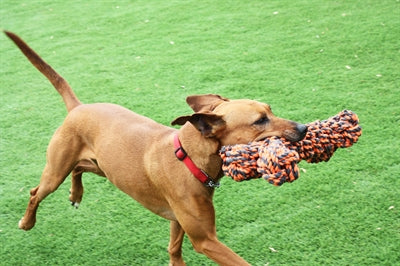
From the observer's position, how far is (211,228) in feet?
11.1

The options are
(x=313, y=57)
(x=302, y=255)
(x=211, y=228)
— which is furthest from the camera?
(x=313, y=57)

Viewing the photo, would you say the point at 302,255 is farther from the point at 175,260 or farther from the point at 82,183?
the point at 82,183

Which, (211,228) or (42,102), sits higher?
(211,228)

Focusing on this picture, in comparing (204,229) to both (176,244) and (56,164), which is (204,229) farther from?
(56,164)

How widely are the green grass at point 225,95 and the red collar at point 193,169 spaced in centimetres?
94

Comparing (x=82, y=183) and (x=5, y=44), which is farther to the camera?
(x=5, y=44)

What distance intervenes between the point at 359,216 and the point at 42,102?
435cm

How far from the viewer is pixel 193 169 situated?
3.38 m

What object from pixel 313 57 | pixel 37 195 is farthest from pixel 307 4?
pixel 37 195

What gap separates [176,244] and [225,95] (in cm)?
279

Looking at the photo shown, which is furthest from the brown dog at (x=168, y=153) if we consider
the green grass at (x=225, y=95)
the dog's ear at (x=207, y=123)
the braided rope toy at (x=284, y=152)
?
the green grass at (x=225, y=95)

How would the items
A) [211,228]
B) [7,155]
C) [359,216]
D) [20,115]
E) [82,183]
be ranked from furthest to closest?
1. [20,115]
2. [7,155]
3. [82,183]
4. [359,216]
5. [211,228]

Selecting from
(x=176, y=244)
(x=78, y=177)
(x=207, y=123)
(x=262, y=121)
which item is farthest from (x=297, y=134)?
(x=78, y=177)

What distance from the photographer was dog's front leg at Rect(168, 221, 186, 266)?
13.0ft
